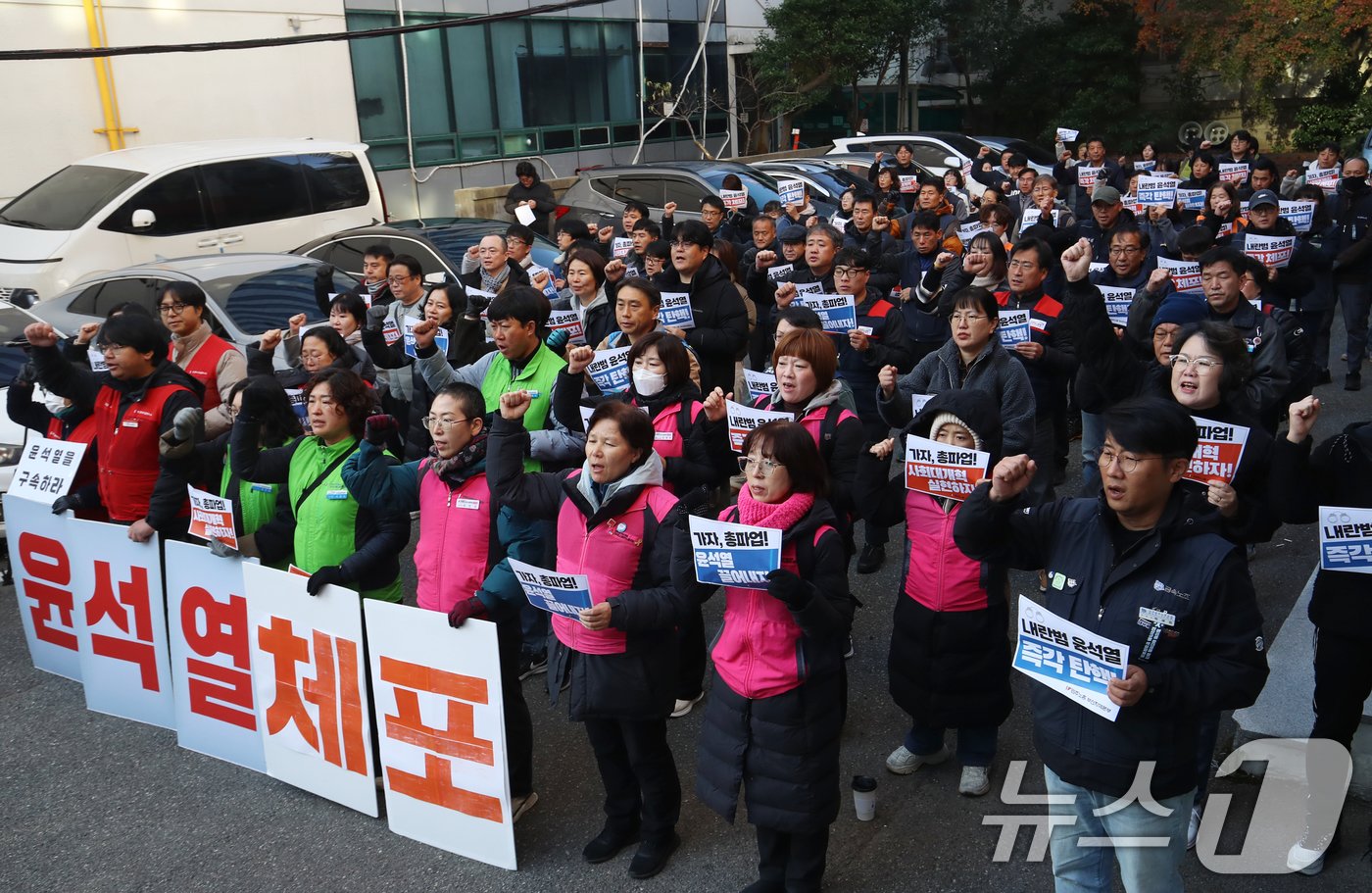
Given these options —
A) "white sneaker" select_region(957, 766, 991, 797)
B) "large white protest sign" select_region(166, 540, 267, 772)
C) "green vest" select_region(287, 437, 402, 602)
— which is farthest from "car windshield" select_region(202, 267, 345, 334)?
"white sneaker" select_region(957, 766, 991, 797)

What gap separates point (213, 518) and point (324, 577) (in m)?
0.78

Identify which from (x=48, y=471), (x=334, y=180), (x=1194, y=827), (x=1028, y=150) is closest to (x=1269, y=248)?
(x=1194, y=827)

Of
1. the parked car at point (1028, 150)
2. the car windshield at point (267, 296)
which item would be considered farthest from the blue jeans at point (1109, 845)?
the parked car at point (1028, 150)

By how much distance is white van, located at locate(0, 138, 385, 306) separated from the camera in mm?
11484

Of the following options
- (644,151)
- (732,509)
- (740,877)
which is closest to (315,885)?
(740,877)

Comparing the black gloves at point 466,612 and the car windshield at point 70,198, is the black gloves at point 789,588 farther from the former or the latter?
the car windshield at point 70,198

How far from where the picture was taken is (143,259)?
11906 mm

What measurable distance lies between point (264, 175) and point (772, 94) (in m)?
17.0

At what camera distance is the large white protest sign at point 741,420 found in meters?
5.19

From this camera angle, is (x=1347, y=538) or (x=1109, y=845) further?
(x=1347, y=538)

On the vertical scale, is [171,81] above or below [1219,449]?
above

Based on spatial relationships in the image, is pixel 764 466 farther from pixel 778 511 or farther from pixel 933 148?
pixel 933 148

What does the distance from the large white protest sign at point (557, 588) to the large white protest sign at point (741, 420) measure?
1.38 meters

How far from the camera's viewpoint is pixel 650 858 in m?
4.35
